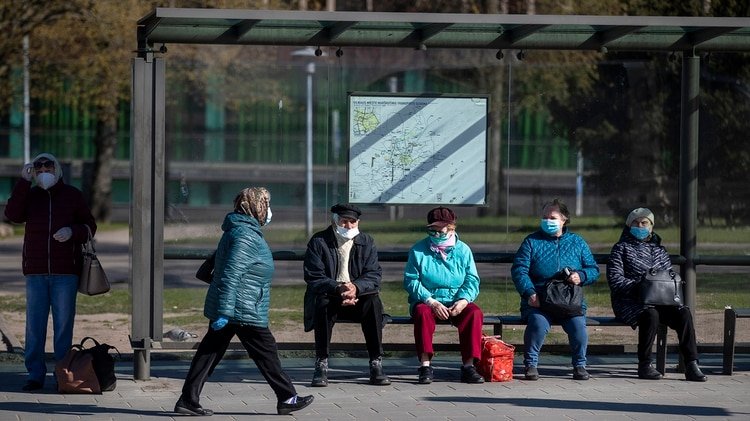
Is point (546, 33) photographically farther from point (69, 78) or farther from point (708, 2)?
point (69, 78)

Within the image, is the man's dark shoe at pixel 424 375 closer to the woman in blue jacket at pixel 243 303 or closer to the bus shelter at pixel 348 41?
the woman in blue jacket at pixel 243 303

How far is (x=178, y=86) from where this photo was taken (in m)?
10.6

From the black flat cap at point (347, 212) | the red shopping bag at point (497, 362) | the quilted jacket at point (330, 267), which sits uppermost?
the black flat cap at point (347, 212)

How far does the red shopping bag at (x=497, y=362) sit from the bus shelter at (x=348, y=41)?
1.72 meters

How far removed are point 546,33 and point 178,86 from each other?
3025 millimetres

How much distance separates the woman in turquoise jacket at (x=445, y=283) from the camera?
9602mm

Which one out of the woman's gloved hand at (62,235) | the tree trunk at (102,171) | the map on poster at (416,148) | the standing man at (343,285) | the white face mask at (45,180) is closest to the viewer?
the woman's gloved hand at (62,235)

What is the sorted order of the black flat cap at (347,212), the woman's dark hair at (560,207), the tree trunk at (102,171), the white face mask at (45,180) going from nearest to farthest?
the white face mask at (45,180), the black flat cap at (347,212), the woman's dark hair at (560,207), the tree trunk at (102,171)

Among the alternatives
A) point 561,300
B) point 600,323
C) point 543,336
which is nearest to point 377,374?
point 543,336

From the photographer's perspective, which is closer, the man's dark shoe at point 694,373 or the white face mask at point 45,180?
the white face mask at point 45,180

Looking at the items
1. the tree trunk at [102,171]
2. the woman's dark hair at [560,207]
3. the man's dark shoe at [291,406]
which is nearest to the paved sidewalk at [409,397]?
the man's dark shoe at [291,406]

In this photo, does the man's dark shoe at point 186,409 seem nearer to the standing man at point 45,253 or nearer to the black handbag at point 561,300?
the standing man at point 45,253

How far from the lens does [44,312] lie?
9.18 m

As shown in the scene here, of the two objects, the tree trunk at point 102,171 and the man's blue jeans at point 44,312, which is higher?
the tree trunk at point 102,171
